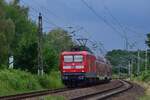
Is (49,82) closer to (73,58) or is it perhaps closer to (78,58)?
(73,58)

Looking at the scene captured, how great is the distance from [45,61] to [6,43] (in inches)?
862

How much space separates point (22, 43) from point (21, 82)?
13.4 meters

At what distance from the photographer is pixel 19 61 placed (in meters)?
56.3

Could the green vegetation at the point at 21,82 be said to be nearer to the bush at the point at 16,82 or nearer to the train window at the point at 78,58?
the bush at the point at 16,82

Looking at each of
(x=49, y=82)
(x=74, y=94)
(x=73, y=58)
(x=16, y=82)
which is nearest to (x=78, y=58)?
(x=73, y=58)

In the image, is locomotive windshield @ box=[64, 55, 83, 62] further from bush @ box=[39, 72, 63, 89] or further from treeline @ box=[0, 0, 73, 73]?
treeline @ box=[0, 0, 73, 73]

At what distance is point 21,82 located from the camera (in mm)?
42844

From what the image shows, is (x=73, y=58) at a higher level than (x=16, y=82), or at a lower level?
higher

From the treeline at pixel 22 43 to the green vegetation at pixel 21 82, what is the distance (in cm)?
616

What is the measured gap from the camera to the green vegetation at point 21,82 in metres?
40.1

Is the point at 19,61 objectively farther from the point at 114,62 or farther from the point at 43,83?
the point at 114,62

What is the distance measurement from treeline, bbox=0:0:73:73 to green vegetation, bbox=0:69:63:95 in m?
6.16

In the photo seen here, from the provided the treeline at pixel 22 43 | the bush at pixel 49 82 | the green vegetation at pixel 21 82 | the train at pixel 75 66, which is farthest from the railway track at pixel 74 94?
the treeline at pixel 22 43

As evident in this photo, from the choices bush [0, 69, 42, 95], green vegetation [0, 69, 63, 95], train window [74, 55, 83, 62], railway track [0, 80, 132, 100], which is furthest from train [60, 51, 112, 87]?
railway track [0, 80, 132, 100]
